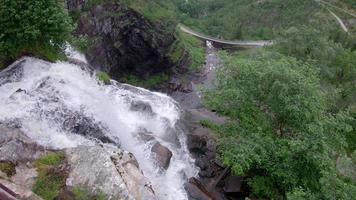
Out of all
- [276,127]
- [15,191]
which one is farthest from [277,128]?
[15,191]

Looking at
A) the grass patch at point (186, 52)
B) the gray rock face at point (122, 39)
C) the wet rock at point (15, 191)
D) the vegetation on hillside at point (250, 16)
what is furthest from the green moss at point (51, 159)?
the vegetation on hillside at point (250, 16)

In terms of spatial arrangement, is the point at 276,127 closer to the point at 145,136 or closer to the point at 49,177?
the point at 145,136

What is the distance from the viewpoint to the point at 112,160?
20.2 m

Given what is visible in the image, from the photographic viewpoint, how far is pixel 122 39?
5106cm

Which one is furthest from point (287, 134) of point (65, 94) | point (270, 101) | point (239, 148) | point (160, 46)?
point (160, 46)

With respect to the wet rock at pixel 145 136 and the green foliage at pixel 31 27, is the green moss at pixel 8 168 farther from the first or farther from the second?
the green foliage at pixel 31 27

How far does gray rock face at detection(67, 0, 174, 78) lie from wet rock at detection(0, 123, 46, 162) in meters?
26.4

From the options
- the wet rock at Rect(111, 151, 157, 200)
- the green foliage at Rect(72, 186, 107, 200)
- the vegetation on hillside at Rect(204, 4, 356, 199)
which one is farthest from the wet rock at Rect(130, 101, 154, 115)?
the green foliage at Rect(72, 186, 107, 200)

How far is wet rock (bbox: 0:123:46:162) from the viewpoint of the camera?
19391 millimetres

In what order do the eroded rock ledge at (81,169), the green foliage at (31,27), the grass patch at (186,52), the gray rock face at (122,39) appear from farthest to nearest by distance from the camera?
the grass patch at (186,52)
the gray rock face at (122,39)
the green foliage at (31,27)
the eroded rock ledge at (81,169)

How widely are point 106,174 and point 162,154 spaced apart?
6.84m

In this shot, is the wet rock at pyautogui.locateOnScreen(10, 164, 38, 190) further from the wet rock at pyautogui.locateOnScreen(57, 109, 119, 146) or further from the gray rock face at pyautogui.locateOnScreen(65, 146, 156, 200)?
the wet rock at pyautogui.locateOnScreen(57, 109, 119, 146)

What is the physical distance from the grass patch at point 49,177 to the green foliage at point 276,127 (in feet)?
29.8

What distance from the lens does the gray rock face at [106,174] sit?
18.7m
